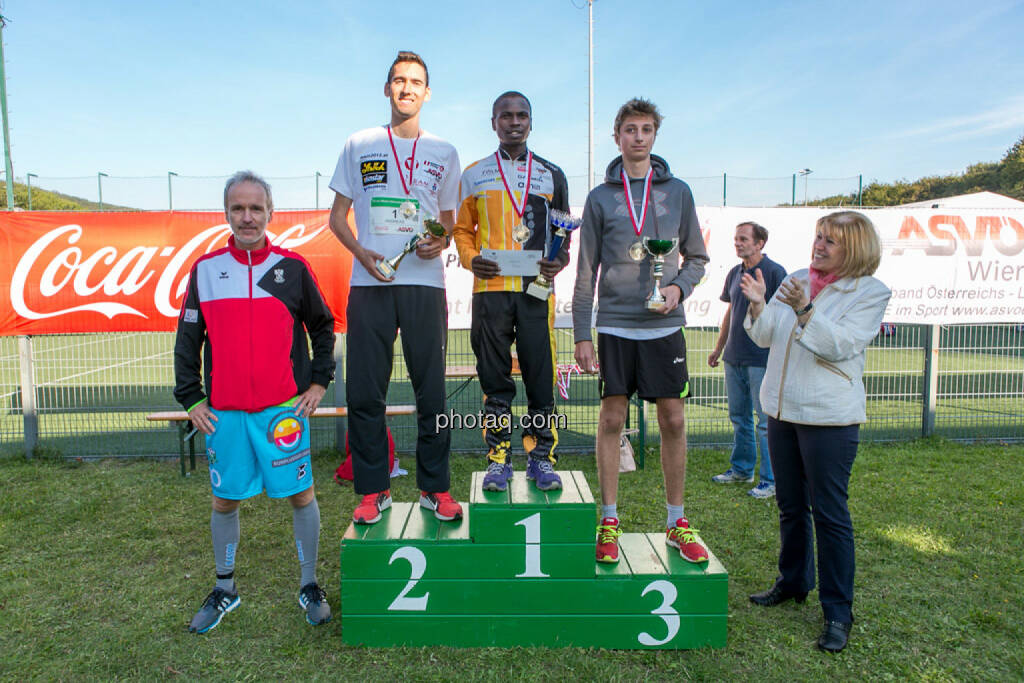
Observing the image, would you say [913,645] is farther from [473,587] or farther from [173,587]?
[173,587]

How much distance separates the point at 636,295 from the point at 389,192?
51.4 inches

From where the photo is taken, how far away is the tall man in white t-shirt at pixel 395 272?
304cm

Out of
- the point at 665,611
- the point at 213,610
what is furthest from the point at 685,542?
the point at 213,610

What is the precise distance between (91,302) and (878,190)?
54590 millimetres

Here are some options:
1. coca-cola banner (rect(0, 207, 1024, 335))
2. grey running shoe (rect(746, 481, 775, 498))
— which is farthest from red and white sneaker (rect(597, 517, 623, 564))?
coca-cola banner (rect(0, 207, 1024, 335))

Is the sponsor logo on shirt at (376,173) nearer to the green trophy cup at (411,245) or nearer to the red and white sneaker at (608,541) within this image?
the green trophy cup at (411,245)

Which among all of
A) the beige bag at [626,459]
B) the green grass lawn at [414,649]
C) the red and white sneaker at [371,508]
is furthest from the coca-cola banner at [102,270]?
the red and white sneaker at [371,508]

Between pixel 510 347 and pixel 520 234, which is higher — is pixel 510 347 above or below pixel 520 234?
below

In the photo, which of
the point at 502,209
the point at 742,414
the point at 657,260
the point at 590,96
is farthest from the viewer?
the point at 590,96

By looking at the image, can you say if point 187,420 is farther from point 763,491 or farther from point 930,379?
point 930,379

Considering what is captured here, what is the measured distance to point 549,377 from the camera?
3186mm

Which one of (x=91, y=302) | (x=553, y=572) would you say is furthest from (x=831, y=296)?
(x=91, y=302)

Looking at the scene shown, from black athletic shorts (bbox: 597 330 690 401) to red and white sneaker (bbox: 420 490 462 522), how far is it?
97 cm

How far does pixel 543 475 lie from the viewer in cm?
316
